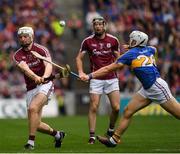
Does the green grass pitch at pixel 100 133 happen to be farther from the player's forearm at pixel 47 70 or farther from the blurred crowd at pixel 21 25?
the blurred crowd at pixel 21 25

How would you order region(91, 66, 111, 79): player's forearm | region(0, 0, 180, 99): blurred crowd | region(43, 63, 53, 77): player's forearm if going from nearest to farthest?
region(91, 66, 111, 79): player's forearm → region(43, 63, 53, 77): player's forearm → region(0, 0, 180, 99): blurred crowd

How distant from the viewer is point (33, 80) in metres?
15.4

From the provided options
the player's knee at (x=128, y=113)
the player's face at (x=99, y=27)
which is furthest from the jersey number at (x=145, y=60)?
the player's face at (x=99, y=27)

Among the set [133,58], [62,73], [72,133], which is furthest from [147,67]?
[72,133]

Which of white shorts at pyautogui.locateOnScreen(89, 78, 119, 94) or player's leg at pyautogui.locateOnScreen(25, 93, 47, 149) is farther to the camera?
white shorts at pyautogui.locateOnScreen(89, 78, 119, 94)

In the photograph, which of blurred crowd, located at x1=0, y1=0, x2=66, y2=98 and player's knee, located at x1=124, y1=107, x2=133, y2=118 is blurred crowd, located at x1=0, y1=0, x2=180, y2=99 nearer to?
blurred crowd, located at x1=0, y1=0, x2=66, y2=98

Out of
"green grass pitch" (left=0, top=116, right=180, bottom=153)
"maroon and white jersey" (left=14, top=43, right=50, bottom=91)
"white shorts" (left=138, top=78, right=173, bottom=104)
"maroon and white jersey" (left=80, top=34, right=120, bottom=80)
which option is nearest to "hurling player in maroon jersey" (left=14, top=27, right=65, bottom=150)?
"maroon and white jersey" (left=14, top=43, right=50, bottom=91)

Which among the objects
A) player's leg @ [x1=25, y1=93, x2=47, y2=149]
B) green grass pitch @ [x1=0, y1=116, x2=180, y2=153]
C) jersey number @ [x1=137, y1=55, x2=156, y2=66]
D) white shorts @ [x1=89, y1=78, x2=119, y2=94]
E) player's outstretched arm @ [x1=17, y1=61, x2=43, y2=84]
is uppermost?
jersey number @ [x1=137, y1=55, x2=156, y2=66]

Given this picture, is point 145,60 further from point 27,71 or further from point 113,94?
point 113,94

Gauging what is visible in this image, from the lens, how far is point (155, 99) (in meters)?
14.7

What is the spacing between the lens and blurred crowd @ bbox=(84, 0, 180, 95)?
31094 mm

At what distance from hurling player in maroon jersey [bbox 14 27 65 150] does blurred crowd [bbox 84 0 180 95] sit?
15.2 m

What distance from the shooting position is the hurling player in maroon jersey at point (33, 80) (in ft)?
49.9

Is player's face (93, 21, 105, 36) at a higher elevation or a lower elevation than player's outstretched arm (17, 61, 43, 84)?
higher
